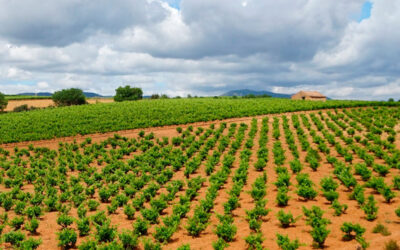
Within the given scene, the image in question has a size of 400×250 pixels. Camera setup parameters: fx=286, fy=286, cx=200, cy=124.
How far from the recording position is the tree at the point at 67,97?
98625 mm

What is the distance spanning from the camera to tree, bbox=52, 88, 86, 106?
3883 inches

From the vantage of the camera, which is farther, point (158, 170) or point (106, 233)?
point (158, 170)

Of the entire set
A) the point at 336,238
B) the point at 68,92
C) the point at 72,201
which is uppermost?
the point at 68,92

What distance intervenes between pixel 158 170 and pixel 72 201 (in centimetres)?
744

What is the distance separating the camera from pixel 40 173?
23484 mm

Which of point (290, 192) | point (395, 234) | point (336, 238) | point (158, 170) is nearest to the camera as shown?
point (395, 234)

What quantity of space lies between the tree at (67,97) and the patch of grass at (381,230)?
10292 centimetres

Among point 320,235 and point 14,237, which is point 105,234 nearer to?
point 14,237

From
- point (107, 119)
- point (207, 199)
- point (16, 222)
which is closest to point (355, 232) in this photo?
point (207, 199)

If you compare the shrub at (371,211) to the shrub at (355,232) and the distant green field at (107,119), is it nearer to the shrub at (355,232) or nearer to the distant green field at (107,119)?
the shrub at (355,232)

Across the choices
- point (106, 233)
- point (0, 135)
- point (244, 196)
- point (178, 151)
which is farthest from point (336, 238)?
point (0, 135)

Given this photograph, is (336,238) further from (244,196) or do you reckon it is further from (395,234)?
(244,196)

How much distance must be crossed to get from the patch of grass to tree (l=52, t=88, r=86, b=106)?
338 ft

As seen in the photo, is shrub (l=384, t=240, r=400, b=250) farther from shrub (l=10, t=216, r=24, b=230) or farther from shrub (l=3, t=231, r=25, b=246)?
shrub (l=10, t=216, r=24, b=230)
